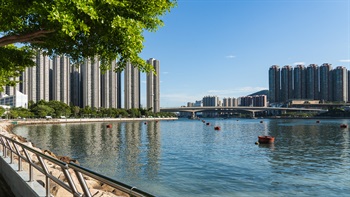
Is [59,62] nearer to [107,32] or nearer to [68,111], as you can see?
[68,111]

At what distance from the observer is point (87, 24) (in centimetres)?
1010

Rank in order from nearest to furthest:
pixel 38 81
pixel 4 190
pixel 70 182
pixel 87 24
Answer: pixel 70 182, pixel 4 190, pixel 87 24, pixel 38 81

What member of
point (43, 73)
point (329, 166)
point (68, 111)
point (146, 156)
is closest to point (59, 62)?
point (43, 73)

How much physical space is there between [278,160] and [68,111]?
504ft

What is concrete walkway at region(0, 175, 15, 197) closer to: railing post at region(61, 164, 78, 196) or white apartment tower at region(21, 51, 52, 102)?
railing post at region(61, 164, 78, 196)

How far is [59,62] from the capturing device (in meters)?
196

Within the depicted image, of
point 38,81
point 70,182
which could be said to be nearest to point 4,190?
point 70,182

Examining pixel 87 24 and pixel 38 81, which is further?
pixel 38 81

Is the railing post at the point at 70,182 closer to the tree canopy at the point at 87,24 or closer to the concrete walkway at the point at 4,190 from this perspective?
the tree canopy at the point at 87,24

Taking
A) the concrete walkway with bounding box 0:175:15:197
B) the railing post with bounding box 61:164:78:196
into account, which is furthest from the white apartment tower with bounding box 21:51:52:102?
the railing post with bounding box 61:164:78:196

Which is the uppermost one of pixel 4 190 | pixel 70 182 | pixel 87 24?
pixel 87 24

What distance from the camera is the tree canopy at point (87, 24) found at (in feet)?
24.8

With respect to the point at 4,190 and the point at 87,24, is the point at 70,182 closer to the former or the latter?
the point at 4,190

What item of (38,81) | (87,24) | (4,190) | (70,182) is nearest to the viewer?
(70,182)
